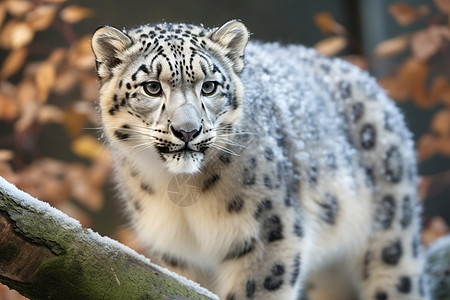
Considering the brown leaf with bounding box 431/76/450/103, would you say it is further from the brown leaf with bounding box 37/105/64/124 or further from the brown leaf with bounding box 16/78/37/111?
the brown leaf with bounding box 16/78/37/111

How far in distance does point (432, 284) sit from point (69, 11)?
8.17 feet

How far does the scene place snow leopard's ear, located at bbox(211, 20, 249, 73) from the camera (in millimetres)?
2268

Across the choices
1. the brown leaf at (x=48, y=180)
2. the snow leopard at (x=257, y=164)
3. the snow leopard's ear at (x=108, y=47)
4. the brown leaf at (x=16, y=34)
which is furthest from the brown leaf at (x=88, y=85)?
the snow leopard's ear at (x=108, y=47)

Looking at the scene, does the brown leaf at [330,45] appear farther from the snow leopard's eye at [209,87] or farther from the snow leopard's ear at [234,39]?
the snow leopard's eye at [209,87]

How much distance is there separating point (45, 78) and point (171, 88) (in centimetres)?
213

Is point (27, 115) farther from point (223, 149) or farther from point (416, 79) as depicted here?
point (416, 79)

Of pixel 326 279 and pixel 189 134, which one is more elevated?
pixel 326 279

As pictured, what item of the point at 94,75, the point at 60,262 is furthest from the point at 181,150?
the point at 94,75

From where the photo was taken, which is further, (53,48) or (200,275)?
(53,48)

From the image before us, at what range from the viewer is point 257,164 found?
8.63 feet

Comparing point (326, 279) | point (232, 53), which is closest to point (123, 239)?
point (326, 279)

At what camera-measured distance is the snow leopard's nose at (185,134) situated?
205cm

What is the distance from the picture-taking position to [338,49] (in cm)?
463

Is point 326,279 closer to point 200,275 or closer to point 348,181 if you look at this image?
point 348,181
